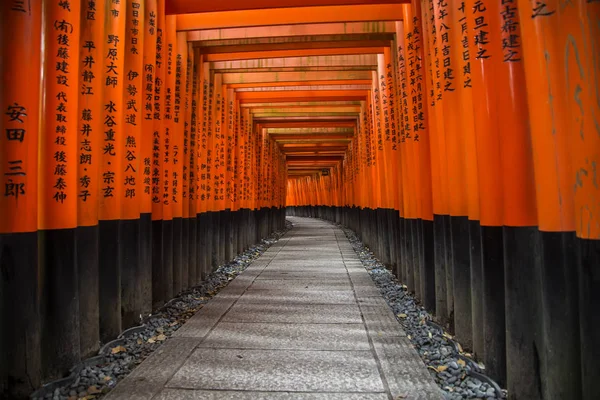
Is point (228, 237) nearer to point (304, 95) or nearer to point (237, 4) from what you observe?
point (304, 95)

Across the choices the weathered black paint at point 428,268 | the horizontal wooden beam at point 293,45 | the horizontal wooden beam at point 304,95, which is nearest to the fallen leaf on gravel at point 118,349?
the weathered black paint at point 428,268

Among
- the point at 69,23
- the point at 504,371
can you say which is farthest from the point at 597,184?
the point at 69,23

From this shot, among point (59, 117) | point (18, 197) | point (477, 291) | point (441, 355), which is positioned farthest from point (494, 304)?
point (59, 117)

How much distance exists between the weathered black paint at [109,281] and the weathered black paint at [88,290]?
0.29 meters

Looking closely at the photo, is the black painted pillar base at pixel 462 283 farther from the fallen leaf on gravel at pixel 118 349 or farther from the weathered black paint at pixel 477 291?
the fallen leaf on gravel at pixel 118 349

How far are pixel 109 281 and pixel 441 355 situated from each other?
3.04m

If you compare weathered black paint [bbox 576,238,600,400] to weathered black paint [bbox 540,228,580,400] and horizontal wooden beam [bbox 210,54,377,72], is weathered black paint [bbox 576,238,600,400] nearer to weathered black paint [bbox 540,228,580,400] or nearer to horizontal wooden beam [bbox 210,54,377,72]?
weathered black paint [bbox 540,228,580,400]

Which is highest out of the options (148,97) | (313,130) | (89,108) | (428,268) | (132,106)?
(313,130)

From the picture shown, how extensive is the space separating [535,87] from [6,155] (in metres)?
3.16

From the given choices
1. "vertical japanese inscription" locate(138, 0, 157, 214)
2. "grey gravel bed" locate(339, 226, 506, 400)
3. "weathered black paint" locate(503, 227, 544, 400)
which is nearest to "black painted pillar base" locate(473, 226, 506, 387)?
"grey gravel bed" locate(339, 226, 506, 400)

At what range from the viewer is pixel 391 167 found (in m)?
6.88

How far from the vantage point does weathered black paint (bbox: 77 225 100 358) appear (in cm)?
326

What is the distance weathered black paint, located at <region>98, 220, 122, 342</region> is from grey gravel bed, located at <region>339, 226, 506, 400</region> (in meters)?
2.80

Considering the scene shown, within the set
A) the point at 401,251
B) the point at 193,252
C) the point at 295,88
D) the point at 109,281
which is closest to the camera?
the point at 109,281
